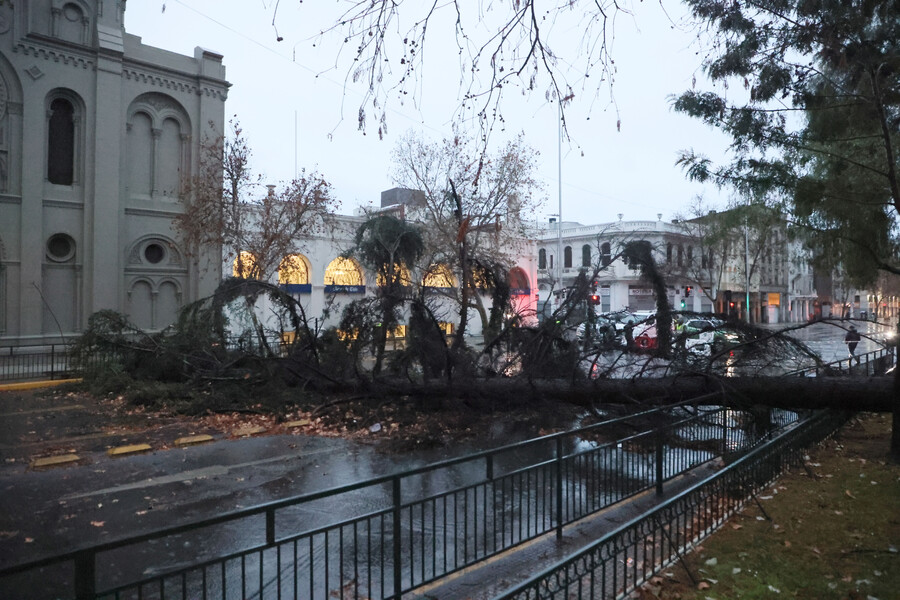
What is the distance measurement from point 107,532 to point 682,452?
22.1ft

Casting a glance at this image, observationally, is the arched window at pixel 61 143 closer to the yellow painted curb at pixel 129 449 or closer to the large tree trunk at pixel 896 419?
the yellow painted curb at pixel 129 449

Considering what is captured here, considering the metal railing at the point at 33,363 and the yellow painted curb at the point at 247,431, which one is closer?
the yellow painted curb at the point at 247,431

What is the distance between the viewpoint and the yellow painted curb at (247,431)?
11.7m

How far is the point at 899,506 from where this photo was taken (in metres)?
7.25

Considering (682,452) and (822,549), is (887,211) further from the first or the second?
(822,549)

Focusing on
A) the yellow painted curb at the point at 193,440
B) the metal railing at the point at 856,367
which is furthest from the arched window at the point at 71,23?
the metal railing at the point at 856,367

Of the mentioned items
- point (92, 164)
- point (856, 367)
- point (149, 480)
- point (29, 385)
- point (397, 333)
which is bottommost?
point (149, 480)

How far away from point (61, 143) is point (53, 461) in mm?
18161

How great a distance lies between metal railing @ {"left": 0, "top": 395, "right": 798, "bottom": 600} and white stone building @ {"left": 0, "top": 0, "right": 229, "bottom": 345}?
63.9 feet

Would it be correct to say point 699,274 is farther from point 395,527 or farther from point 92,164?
point 395,527

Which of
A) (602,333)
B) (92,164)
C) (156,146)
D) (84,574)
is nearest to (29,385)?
(92,164)

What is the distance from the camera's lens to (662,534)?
5.11 meters

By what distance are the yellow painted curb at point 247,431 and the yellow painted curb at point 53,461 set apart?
2569 millimetres

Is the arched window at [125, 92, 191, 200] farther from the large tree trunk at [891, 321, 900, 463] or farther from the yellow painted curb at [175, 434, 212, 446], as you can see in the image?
the large tree trunk at [891, 321, 900, 463]
